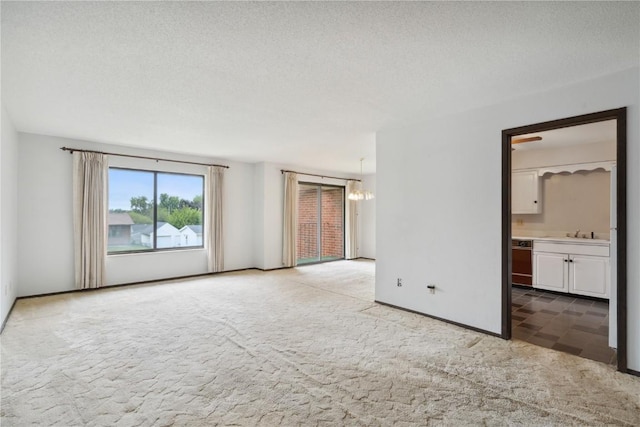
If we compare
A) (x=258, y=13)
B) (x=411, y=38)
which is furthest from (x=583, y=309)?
(x=258, y=13)

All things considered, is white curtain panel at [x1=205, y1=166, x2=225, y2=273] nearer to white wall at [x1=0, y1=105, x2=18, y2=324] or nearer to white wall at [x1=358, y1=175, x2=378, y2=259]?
white wall at [x1=0, y1=105, x2=18, y2=324]

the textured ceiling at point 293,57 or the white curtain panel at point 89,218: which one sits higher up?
the textured ceiling at point 293,57

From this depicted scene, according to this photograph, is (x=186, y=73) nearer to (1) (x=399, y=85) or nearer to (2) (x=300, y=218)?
(1) (x=399, y=85)

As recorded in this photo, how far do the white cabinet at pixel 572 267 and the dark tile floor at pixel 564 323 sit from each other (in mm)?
177

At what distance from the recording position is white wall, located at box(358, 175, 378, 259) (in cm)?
959

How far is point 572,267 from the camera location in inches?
202

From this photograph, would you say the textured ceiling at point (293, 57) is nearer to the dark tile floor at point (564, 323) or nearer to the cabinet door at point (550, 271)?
the dark tile floor at point (564, 323)

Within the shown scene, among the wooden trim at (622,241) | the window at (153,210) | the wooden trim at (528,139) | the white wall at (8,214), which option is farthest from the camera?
the window at (153,210)

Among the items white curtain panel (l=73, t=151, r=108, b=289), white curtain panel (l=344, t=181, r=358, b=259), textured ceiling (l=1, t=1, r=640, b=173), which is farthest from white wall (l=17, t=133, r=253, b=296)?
white curtain panel (l=344, t=181, r=358, b=259)

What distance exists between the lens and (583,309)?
452cm

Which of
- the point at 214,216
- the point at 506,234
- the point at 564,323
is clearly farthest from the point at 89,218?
the point at 564,323

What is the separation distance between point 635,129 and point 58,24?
436cm

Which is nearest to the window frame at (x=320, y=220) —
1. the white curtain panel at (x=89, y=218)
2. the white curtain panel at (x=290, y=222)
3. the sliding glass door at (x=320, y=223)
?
the sliding glass door at (x=320, y=223)

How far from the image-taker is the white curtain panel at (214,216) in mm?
6809
